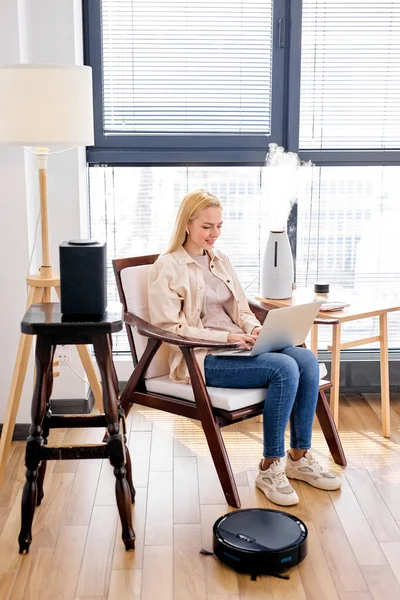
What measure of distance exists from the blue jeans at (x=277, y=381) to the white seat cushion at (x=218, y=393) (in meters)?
0.03

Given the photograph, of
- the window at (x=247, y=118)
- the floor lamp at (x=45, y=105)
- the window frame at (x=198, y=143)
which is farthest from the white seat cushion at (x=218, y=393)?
the window frame at (x=198, y=143)

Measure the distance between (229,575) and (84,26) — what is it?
257 centimetres

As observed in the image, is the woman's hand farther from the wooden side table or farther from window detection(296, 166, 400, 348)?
window detection(296, 166, 400, 348)

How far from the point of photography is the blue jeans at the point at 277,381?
110 inches

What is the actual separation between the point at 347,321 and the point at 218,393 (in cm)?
87

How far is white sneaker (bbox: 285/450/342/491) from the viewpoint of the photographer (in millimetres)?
2936

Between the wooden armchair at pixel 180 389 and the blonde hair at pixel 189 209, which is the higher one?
the blonde hair at pixel 189 209

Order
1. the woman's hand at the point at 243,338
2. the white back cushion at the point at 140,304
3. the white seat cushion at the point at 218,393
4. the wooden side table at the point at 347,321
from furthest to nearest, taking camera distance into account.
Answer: the wooden side table at the point at 347,321 < the white back cushion at the point at 140,304 < the woman's hand at the point at 243,338 < the white seat cushion at the point at 218,393

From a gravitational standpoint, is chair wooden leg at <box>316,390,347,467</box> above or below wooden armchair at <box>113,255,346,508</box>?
below

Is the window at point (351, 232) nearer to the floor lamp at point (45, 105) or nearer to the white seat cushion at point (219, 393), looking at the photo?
the white seat cushion at point (219, 393)

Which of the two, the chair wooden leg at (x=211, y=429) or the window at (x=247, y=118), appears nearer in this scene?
the chair wooden leg at (x=211, y=429)

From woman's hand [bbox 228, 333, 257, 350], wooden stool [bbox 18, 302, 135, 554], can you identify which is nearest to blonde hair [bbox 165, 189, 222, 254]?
woman's hand [bbox 228, 333, 257, 350]

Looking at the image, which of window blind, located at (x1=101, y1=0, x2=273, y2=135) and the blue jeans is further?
window blind, located at (x1=101, y1=0, x2=273, y2=135)

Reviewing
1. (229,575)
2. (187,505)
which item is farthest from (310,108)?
(229,575)
